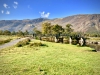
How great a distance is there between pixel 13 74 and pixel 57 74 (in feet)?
11.4

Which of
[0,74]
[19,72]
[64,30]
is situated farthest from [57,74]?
[64,30]

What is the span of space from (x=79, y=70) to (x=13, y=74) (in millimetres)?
5650

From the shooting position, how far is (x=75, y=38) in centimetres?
7794

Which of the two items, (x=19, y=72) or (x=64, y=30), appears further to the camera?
(x=64, y=30)

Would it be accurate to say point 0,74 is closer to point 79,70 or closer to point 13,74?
point 13,74

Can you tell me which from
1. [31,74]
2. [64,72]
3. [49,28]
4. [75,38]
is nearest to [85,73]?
[64,72]

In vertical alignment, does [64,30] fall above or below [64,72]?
above

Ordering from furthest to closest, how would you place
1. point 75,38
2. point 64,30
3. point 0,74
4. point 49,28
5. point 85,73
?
point 64,30, point 49,28, point 75,38, point 85,73, point 0,74

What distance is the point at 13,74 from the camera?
1045cm

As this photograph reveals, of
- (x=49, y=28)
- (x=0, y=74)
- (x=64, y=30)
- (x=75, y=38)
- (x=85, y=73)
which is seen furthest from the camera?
(x=64, y=30)

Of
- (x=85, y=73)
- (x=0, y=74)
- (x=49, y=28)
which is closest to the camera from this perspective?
(x=0, y=74)

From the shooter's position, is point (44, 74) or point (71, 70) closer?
point (44, 74)

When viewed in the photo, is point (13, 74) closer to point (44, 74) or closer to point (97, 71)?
point (44, 74)

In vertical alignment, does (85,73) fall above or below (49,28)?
below
